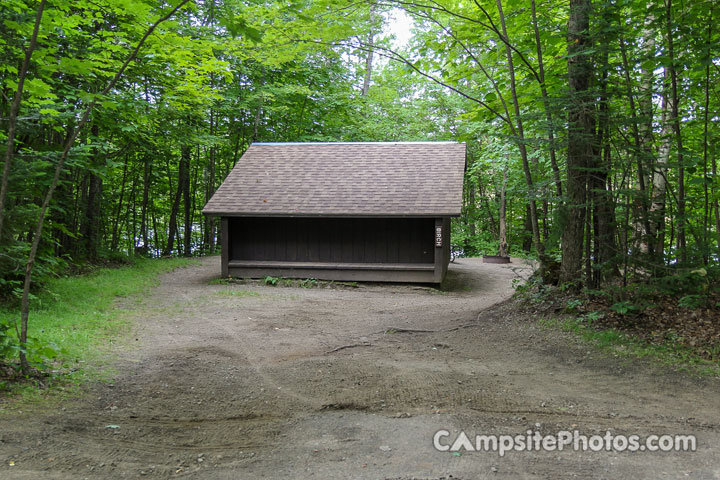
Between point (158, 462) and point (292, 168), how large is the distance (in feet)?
45.3

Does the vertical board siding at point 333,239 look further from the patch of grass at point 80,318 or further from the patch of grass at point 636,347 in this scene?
the patch of grass at point 636,347

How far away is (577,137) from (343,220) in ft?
29.3

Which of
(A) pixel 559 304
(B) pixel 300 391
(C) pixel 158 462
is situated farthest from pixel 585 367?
(C) pixel 158 462

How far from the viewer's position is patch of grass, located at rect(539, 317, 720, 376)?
17.4ft

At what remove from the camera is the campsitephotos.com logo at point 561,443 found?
11.2 feet

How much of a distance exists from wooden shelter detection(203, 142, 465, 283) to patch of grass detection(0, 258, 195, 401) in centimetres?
302

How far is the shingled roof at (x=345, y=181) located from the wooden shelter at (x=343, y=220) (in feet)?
0.10

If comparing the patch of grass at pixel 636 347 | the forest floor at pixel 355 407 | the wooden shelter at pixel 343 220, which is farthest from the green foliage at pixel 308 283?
the patch of grass at pixel 636 347

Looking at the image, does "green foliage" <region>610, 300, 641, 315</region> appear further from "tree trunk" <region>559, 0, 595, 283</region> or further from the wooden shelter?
the wooden shelter

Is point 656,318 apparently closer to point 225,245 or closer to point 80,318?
point 80,318

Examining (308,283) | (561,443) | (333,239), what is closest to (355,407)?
(561,443)

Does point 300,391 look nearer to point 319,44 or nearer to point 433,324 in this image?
point 433,324

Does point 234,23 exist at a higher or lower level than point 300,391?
higher

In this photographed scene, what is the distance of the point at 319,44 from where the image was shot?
25.8 ft
